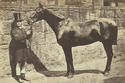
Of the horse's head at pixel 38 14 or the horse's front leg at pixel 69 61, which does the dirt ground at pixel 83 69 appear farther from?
the horse's head at pixel 38 14

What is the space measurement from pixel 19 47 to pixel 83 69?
0.99 m

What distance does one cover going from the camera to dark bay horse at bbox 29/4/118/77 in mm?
3842

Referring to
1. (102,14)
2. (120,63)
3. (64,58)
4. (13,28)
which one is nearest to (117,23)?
(102,14)

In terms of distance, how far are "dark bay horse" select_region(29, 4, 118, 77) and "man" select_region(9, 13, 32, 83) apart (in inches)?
7.1

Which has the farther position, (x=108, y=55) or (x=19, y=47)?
(x=108, y=55)

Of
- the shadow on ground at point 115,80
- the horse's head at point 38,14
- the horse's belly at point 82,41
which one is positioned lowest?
the shadow on ground at point 115,80

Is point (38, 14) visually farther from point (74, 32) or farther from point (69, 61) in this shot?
point (69, 61)

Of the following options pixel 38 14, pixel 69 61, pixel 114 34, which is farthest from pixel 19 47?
pixel 114 34

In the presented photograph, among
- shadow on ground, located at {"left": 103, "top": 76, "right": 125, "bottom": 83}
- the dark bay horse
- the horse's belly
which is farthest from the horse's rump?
shadow on ground, located at {"left": 103, "top": 76, "right": 125, "bottom": 83}

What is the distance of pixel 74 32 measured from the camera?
3902 mm

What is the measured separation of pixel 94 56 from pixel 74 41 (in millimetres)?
407

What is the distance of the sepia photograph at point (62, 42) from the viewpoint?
12.1 feet

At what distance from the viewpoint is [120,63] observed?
4.18 m

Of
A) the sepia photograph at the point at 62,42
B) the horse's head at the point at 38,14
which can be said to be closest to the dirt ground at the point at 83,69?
the sepia photograph at the point at 62,42
